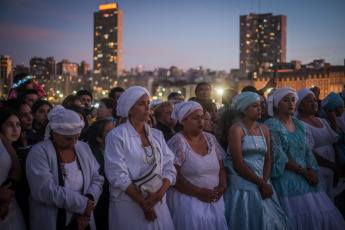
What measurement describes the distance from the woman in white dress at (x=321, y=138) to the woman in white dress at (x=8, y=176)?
4.58m

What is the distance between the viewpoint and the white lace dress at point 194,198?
16.0 ft

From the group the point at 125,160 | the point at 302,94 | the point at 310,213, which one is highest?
the point at 302,94

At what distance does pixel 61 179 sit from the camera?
4.16 meters

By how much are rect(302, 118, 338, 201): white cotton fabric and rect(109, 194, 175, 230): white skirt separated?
3241 mm

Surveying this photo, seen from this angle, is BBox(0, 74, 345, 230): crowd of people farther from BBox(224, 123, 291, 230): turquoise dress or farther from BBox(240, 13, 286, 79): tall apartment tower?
BBox(240, 13, 286, 79): tall apartment tower

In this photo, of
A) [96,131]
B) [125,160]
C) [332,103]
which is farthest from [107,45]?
[125,160]

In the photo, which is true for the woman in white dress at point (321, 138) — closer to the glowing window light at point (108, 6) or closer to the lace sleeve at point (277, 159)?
the lace sleeve at point (277, 159)

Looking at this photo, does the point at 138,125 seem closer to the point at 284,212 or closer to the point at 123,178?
the point at 123,178

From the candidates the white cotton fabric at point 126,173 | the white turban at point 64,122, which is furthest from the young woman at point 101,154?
the white turban at point 64,122

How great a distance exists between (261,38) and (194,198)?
582 feet

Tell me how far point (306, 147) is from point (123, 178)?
316 centimetres

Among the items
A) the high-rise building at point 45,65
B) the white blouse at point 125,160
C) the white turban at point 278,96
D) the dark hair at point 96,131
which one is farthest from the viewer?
the high-rise building at point 45,65

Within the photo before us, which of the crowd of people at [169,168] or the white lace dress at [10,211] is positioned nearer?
the white lace dress at [10,211]

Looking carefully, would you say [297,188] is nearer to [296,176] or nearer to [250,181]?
[296,176]
